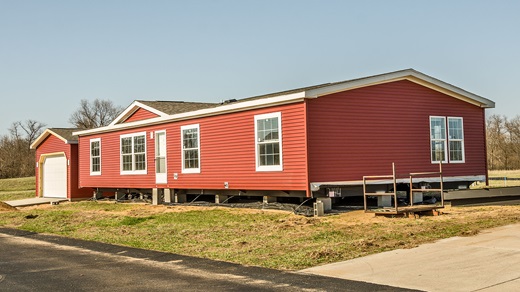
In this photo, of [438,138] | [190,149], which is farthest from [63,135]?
[438,138]

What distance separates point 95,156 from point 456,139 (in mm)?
17485

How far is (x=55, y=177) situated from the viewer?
34.6m

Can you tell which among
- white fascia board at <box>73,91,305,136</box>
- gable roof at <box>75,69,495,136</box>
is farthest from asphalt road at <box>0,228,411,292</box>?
gable roof at <box>75,69,495,136</box>

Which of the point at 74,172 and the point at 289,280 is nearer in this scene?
the point at 289,280

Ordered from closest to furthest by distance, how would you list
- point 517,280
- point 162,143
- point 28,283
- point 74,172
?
point 517,280 < point 28,283 < point 162,143 < point 74,172

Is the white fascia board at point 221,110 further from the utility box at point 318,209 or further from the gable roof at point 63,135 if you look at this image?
the gable roof at point 63,135

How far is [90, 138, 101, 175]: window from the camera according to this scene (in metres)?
29.8

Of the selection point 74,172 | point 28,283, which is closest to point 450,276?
point 28,283

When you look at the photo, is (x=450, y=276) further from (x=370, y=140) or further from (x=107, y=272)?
(x=370, y=140)

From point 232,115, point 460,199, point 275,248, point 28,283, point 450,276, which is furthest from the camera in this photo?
point 232,115

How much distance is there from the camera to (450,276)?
865 centimetres

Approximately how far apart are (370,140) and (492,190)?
4.19 meters

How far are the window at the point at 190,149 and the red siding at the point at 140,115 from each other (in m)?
3.40

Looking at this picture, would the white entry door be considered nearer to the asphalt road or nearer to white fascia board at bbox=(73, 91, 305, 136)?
white fascia board at bbox=(73, 91, 305, 136)
